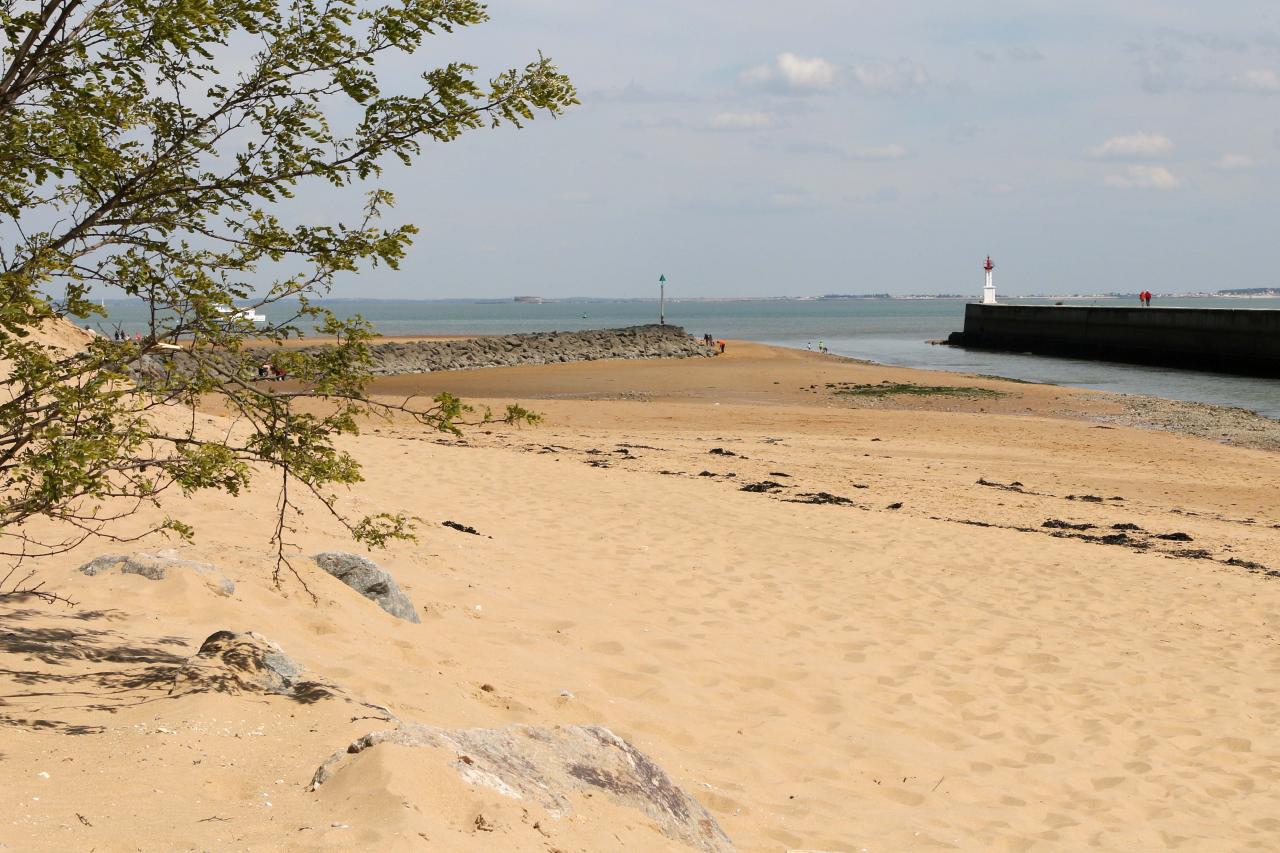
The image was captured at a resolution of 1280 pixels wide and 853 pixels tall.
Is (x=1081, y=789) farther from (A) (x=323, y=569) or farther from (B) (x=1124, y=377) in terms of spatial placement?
(B) (x=1124, y=377)

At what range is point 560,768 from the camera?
4.44 metres

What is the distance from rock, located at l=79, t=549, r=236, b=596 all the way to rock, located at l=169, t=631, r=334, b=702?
3.81 ft

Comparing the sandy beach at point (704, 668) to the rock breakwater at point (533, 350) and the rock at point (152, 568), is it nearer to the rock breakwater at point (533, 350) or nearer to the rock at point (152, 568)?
the rock at point (152, 568)

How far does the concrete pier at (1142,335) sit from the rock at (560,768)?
43.5 meters

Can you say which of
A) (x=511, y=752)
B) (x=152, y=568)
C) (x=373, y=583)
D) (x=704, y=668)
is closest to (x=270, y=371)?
(x=511, y=752)

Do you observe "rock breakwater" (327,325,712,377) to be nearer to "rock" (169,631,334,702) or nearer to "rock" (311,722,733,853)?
"rock" (169,631,334,702)

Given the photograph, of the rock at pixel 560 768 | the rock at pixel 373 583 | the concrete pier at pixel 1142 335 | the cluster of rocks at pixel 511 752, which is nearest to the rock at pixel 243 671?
the cluster of rocks at pixel 511 752

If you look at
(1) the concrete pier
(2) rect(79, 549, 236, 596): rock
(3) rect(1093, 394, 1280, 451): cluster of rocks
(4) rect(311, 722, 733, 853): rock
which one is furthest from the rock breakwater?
(4) rect(311, 722, 733, 853): rock

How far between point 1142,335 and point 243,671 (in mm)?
52598

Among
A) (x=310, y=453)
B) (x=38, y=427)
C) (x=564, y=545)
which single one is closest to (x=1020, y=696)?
(x=564, y=545)

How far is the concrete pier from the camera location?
4416 centimetres

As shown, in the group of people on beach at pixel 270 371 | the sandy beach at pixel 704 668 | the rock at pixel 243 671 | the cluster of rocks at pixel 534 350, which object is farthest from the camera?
the cluster of rocks at pixel 534 350

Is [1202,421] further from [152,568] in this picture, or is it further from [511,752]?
[511,752]

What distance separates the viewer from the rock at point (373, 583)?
7.20 meters
